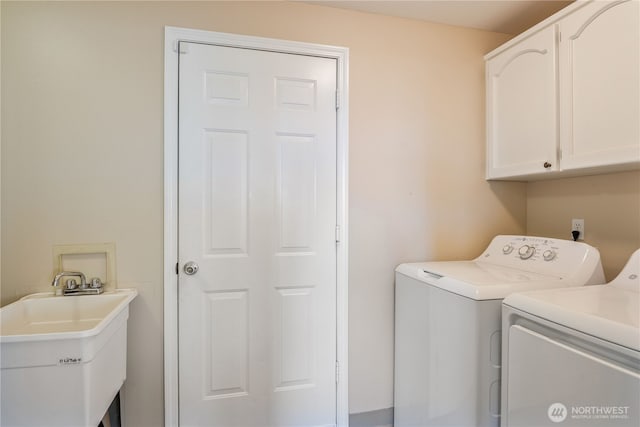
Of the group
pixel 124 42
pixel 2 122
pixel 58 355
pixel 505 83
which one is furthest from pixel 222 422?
pixel 505 83

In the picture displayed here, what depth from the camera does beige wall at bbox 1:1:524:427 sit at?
55.1 inches

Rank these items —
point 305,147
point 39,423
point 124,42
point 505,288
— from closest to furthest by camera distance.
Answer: point 39,423 < point 505,288 < point 124,42 < point 305,147

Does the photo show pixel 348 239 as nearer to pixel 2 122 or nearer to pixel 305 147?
pixel 305 147

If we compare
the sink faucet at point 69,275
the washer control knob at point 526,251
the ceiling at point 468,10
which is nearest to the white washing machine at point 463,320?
the washer control knob at point 526,251

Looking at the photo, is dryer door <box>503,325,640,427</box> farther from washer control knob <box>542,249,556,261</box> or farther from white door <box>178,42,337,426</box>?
white door <box>178,42,337,426</box>

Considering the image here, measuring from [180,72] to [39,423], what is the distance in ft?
4.87

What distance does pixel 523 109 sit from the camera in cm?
167

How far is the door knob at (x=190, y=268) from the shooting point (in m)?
1.54

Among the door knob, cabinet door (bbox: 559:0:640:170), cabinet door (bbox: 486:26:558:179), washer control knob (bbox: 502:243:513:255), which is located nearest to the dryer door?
washer control knob (bbox: 502:243:513:255)

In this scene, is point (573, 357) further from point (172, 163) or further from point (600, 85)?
point (172, 163)

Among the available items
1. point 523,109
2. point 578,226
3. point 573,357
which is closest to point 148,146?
point 573,357

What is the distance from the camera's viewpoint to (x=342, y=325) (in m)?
1.74

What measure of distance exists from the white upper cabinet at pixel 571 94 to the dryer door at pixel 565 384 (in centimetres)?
82

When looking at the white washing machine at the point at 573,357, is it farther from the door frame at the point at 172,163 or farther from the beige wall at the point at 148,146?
the door frame at the point at 172,163
